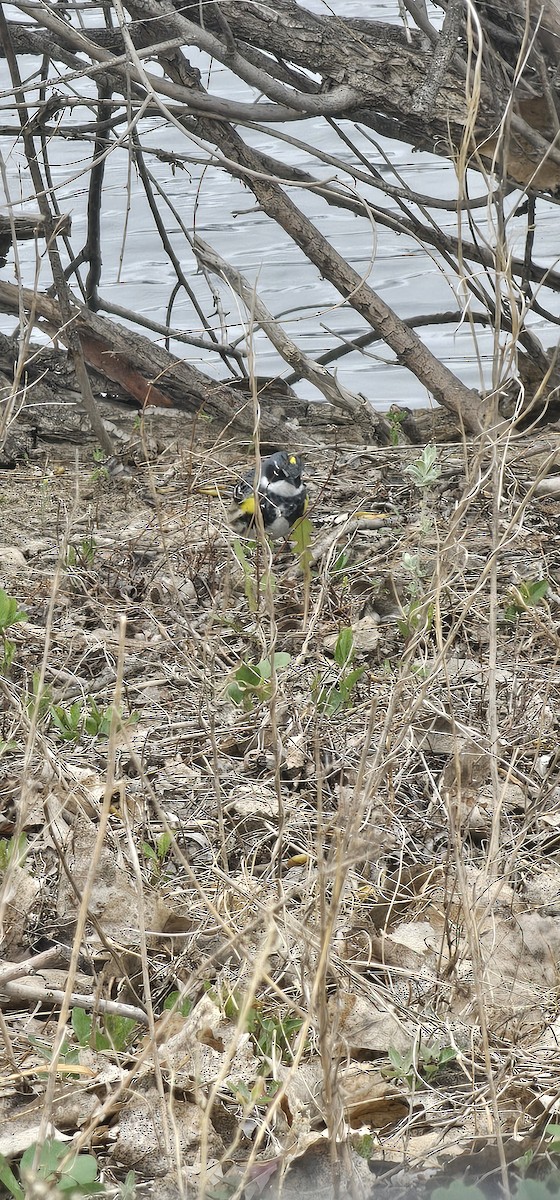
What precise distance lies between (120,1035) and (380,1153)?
474 mm

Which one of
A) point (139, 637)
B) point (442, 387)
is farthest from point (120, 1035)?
point (442, 387)

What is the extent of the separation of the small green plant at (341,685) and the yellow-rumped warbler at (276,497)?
103cm

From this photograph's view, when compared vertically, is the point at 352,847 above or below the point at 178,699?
above

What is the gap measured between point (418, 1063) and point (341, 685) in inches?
42.6

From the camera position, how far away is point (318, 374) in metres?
4.60

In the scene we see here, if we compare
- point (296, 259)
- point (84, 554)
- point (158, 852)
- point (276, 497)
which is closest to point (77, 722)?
point (158, 852)

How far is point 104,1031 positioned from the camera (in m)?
1.90

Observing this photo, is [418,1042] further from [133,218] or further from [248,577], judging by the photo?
[133,218]

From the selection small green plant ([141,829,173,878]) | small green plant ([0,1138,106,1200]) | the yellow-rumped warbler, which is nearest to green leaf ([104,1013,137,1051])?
small green plant ([0,1138,106,1200])

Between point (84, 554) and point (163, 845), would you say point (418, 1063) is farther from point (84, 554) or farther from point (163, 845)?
point (84, 554)

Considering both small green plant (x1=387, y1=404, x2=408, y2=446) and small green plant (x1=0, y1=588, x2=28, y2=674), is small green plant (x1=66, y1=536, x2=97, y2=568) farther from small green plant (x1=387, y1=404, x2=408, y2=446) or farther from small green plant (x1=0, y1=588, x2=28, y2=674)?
small green plant (x1=387, y1=404, x2=408, y2=446)

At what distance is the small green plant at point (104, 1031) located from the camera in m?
1.86

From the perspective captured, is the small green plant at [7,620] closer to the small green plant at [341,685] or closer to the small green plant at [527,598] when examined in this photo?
the small green plant at [341,685]

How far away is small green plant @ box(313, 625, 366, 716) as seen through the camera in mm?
2764
